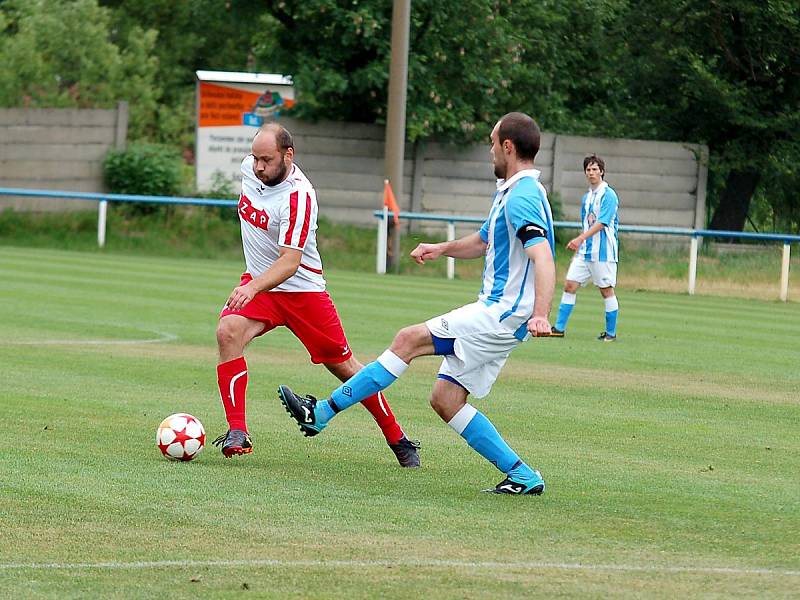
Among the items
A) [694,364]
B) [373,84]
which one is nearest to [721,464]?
[694,364]

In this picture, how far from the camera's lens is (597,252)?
17.0 meters

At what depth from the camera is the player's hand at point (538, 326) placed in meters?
6.57

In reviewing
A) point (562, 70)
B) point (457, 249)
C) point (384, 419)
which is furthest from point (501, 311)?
point (562, 70)

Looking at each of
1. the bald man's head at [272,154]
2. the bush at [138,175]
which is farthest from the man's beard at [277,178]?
the bush at [138,175]

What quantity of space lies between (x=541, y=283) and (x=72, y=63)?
121 ft

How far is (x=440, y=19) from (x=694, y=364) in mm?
18530

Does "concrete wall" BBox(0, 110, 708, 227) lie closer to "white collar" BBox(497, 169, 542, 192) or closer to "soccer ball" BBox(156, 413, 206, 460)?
"soccer ball" BBox(156, 413, 206, 460)

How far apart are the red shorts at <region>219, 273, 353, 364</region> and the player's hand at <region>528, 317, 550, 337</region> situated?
1766 millimetres

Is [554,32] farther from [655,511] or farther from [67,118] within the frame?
[655,511]

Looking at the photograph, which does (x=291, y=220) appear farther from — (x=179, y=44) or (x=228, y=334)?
(x=179, y=44)

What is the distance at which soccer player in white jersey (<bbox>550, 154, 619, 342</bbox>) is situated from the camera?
16436 mm

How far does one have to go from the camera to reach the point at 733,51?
106 ft

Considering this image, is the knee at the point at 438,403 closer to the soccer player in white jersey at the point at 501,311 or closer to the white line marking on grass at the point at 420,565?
the soccer player in white jersey at the point at 501,311

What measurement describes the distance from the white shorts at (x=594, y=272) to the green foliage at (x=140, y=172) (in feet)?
49.1
